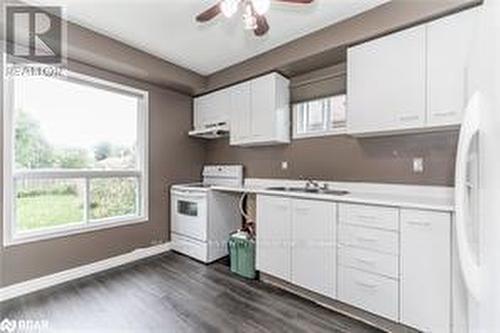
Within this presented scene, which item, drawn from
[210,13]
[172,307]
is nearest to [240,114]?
[210,13]

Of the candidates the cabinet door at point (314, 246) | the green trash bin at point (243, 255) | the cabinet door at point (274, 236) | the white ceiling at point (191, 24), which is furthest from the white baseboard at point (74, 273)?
the white ceiling at point (191, 24)

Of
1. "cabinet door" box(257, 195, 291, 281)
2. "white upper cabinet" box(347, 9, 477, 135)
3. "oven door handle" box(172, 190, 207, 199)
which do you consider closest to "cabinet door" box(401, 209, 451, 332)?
"white upper cabinet" box(347, 9, 477, 135)

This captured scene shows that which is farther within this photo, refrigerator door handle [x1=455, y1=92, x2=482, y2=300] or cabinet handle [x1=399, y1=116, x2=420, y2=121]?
cabinet handle [x1=399, y1=116, x2=420, y2=121]

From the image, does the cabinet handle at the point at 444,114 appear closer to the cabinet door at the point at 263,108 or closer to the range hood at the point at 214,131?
the cabinet door at the point at 263,108

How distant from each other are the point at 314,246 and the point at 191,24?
232 centimetres

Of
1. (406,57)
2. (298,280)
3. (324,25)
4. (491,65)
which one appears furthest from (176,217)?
(491,65)

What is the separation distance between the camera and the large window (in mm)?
2469

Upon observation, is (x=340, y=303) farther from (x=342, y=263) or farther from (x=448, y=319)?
(x=448, y=319)

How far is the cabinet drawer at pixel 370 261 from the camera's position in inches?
73.1

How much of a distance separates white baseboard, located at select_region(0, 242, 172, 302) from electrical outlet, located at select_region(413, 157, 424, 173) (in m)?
3.13

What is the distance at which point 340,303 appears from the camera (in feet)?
7.22

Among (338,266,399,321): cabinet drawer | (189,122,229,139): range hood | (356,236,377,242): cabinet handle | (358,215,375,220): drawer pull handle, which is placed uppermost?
(189,122,229,139): range hood

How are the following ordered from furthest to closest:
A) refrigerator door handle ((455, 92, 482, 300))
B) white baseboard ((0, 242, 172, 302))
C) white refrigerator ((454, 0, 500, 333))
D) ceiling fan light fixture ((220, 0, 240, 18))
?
white baseboard ((0, 242, 172, 302)) → ceiling fan light fixture ((220, 0, 240, 18)) → refrigerator door handle ((455, 92, 482, 300)) → white refrigerator ((454, 0, 500, 333))

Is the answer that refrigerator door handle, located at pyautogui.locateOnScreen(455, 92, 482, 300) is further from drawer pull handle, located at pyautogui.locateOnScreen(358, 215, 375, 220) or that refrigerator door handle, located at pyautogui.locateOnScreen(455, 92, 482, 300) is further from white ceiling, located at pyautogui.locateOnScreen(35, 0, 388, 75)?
white ceiling, located at pyautogui.locateOnScreen(35, 0, 388, 75)
